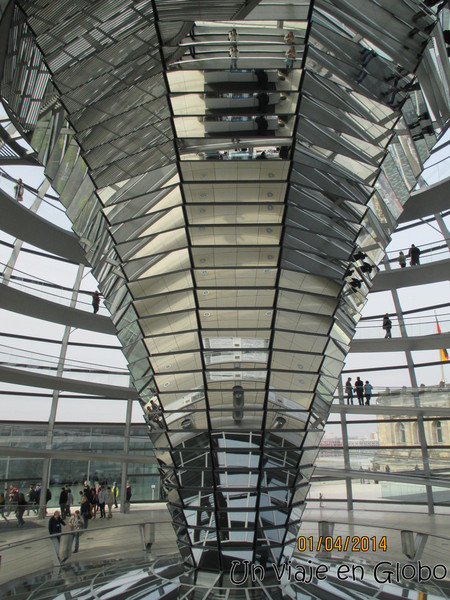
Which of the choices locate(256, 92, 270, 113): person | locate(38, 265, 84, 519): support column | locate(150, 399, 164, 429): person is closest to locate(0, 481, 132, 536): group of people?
locate(38, 265, 84, 519): support column

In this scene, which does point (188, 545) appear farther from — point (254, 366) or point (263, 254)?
point (263, 254)

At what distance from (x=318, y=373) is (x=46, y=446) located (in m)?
12.9

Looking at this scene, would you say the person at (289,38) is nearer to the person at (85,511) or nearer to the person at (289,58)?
the person at (289,58)

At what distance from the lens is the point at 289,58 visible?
377 inches

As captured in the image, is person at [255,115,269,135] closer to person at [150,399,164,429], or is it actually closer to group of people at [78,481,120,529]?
person at [150,399,164,429]

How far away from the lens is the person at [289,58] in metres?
9.51

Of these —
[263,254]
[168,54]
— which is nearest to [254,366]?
[263,254]

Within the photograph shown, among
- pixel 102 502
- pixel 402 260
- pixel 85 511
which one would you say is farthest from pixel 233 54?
pixel 102 502

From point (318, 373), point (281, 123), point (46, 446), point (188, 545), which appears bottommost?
point (188, 545)

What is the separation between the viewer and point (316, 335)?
44.3 feet
